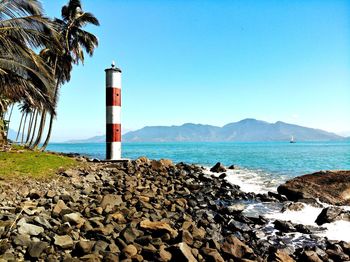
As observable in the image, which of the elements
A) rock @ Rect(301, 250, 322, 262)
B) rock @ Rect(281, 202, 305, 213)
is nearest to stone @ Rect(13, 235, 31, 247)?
rock @ Rect(301, 250, 322, 262)

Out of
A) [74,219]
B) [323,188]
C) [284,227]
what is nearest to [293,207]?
[284,227]

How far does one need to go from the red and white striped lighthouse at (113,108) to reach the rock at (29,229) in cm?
1129

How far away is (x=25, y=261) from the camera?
5.28 m

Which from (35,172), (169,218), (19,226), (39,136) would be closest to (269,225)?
(169,218)

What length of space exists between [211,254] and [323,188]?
9.63m

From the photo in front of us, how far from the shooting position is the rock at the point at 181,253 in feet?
18.7

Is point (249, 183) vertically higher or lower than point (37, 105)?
lower

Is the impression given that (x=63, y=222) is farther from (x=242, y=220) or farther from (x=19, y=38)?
(x=19, y=38)

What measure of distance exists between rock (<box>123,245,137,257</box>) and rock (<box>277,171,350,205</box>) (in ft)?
30.8

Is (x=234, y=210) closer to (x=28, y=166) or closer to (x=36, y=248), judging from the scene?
(x=36, y=248)

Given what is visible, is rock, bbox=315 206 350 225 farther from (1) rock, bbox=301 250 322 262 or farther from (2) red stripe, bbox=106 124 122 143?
(2) red stripe, bbox=106 124 122 143

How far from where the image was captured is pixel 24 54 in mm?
12445

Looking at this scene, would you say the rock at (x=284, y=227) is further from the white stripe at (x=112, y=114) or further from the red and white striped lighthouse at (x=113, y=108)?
the white stripe at (x=112, y=114)

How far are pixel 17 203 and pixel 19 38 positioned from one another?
7646mm
